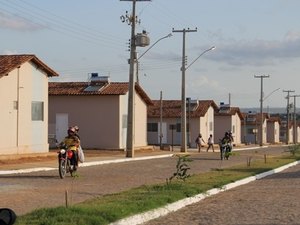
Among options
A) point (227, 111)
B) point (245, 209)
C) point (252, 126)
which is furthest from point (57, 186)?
point (252, 126)

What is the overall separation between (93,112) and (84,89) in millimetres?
1867

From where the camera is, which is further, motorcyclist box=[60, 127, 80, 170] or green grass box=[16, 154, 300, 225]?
motorcyclist box=[60, 127, 80, 170]

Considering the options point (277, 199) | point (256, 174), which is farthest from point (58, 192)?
point (256, 174)

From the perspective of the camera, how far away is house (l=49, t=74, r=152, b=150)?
43.2m

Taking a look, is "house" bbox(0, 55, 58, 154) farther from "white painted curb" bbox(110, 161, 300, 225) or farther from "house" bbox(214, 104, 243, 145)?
"house" bbox(214, 104, 243, 145)

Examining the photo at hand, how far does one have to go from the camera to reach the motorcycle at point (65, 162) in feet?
62.0

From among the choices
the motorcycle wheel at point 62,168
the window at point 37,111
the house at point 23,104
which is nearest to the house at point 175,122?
the window at point 37,111

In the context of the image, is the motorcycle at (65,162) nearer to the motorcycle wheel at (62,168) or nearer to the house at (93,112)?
the motorcycle wheel at (62,168)

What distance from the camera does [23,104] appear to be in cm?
3017

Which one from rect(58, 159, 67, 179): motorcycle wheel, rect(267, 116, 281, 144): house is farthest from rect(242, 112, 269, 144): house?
rect(58, 159, 67, 179): motorcycle wheel

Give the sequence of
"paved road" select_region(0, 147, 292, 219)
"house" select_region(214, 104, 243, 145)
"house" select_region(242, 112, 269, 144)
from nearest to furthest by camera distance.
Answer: "paved road" select_region(0, 147, 292, 219) < "house" select_region(214, 104, 243, 145) < "house" select_region(242, 112, 269, 144)

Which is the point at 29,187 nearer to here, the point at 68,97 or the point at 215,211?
the point at 215,211

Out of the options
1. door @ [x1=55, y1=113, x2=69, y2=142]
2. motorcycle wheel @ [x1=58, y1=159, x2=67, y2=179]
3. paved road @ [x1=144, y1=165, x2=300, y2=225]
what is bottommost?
paved road @ [x1=144, y1=165, x2=300, y2=225]

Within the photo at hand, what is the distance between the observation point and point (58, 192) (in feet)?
49.3
